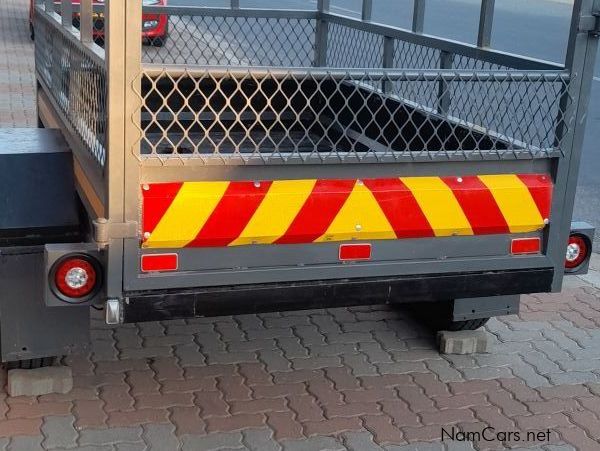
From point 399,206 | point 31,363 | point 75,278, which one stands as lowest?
point 31,363

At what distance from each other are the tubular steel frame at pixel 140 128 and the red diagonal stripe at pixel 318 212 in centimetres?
7

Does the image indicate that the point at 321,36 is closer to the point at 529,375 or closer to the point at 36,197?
the point at 529,375

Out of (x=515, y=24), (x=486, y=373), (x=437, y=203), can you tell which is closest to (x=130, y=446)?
(x=437, y=203)

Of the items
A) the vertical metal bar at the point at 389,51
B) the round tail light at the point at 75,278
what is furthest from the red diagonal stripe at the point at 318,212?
the vertical metal bar at the point at 389,51

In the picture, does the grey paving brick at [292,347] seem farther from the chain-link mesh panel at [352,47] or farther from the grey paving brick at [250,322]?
the chain-link mesh panel at [352,47]

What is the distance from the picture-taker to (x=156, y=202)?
10.3 feet

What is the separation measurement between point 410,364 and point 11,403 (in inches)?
66.4

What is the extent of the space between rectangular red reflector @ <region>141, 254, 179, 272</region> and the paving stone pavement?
0.70m

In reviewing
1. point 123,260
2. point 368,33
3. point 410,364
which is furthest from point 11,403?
point 368,33

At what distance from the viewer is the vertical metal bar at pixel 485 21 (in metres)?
4.24

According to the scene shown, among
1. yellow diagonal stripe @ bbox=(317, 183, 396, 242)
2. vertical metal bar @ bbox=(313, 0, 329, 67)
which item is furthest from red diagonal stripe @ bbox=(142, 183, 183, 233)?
vertical metal bar @ bbox=(313, 0, 329, 67)

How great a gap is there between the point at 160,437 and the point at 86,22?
1.55 meters

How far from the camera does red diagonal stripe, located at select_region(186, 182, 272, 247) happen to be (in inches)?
128

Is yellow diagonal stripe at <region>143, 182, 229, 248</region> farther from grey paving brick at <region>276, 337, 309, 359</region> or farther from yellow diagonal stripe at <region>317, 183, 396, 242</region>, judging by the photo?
grey paving brick at <region>276, 337, 309, 359</region>
